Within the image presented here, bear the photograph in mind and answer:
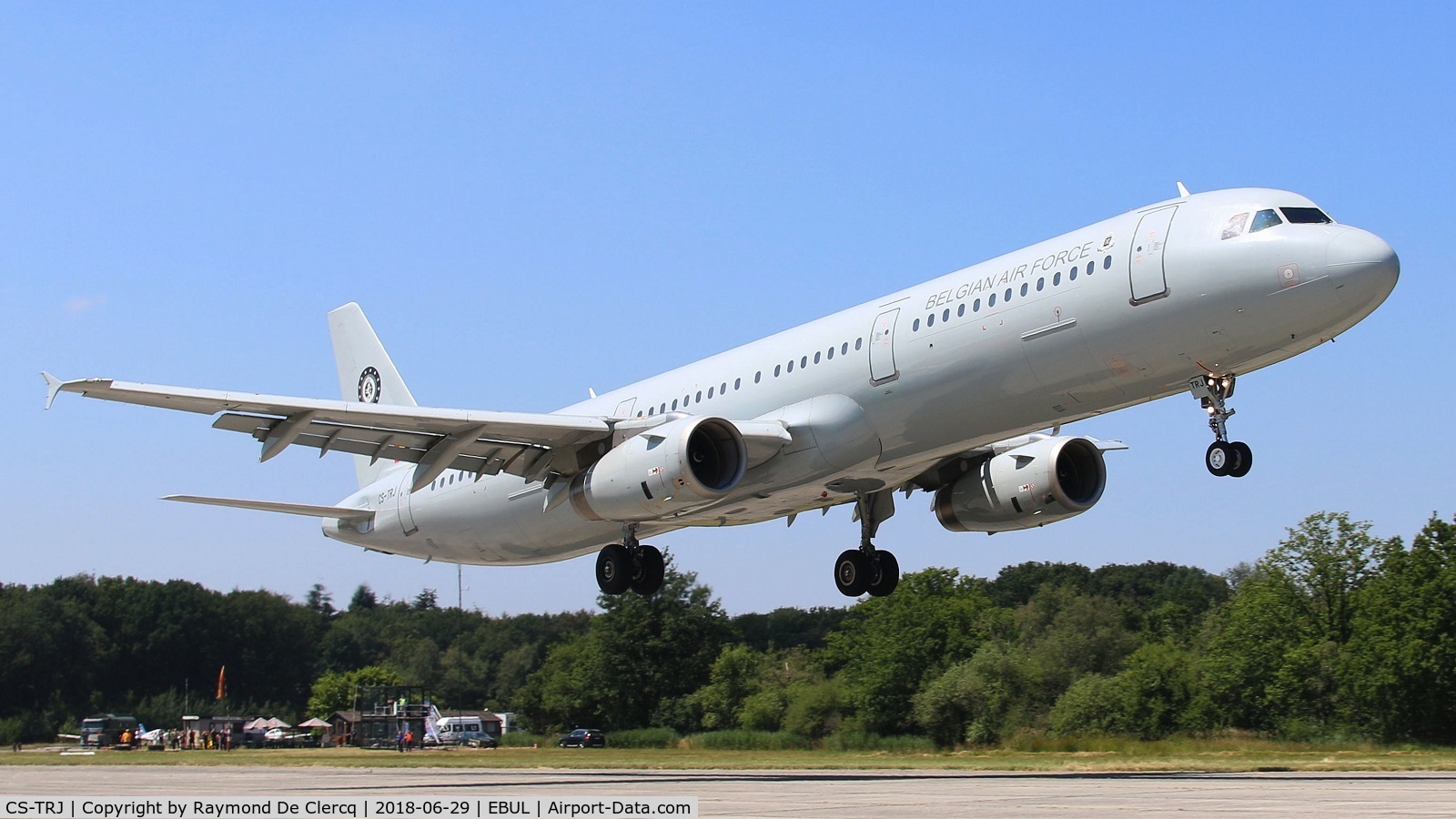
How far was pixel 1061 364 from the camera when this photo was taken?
71.2 ft

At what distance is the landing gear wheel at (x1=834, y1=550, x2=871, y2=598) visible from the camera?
99.9 feet

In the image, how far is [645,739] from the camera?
6600 cm

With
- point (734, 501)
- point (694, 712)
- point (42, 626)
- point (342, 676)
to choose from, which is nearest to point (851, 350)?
Answer: point (734, 501)

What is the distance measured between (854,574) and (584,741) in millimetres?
39398

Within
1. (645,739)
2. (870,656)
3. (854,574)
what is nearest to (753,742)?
(870,656)

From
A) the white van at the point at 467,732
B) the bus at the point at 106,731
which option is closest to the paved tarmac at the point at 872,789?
the white van at the point at 467,732

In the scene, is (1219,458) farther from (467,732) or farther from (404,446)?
(467,732)

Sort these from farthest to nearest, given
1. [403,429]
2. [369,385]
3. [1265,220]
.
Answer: [369,385] < [403,429] < [1265,220]

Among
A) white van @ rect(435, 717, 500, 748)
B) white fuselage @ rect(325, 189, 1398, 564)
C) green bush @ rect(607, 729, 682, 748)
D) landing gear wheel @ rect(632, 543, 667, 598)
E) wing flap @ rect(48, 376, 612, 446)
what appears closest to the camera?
white fuselage @ rect(325, 189, 1398, 564)

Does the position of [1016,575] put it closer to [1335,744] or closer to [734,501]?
[1335,744]

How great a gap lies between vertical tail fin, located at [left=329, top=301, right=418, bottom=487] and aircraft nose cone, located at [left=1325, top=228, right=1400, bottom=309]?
76.7 ft

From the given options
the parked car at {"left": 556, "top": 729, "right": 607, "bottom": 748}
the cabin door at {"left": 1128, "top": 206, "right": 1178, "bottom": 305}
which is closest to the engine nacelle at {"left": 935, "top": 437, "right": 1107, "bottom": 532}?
the cabin door at {"left": 1128, "top": 206, "right": 1178, "bottom": 305}

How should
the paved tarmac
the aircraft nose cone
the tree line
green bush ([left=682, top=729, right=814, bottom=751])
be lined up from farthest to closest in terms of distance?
1. green bush ([left=682, top=729, right=814, bottom=751])
2. the tree line
3. the aircraft nose cone
4. the paved tarmac

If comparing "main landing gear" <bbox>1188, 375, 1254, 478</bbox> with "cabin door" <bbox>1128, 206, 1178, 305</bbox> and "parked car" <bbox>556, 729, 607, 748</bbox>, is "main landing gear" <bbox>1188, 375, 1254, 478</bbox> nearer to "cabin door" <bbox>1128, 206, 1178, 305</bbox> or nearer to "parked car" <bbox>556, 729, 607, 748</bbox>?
"cabin door" <bbox>1128, 206, 1178, 305</bbox>
